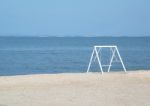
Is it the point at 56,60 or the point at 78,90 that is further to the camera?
the point at 56,60

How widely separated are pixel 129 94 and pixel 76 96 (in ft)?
5.14

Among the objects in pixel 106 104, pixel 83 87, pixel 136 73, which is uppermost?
pixel 106 104

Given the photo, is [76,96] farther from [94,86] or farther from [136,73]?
[136,73]

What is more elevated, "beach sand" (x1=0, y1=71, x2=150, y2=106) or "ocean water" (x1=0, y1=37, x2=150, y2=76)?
"beach sand" (x1=0, y1=71, x2=150, y2=106)

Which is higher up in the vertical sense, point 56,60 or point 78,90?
point 78,90

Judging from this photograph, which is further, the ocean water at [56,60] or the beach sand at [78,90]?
the ocean water at [56,60]

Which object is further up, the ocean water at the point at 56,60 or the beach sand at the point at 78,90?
the beach sand at the point at 78,90

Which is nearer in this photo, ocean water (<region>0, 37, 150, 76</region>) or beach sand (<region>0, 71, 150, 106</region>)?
beach sand (<region>0, 71, 150, 106</region>)

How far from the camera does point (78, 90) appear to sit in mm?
14711

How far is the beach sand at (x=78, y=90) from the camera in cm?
1252

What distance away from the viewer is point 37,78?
55.5 feet

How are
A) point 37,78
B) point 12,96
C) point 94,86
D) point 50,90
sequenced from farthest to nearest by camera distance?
point 37,78, point 94,86, point 50,90, point 12,96

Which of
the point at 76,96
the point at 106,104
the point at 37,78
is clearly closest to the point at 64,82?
the point at 37,78

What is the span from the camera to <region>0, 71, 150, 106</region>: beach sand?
1252cm
